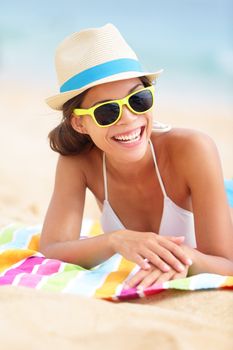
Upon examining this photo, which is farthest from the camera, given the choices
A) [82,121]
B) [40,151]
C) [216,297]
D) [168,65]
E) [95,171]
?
[168,65]

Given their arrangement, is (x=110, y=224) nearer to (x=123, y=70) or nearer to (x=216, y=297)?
(x=123, y=70)

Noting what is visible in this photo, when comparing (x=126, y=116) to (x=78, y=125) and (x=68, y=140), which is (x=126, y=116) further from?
(x=68, y=140)

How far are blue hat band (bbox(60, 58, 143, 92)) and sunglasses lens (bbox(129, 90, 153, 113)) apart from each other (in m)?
0.14

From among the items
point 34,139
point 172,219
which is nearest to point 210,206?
point 172,219

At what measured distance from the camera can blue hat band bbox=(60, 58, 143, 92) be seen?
2527 millimetres

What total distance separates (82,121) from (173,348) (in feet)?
4.42

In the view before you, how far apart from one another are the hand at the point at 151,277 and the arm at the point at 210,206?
0.69 feet

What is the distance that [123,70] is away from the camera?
100 inches

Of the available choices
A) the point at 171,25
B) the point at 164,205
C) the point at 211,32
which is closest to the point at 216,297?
the point at 164,205

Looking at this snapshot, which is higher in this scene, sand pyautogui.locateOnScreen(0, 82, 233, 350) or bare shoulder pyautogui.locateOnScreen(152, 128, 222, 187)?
bare shoulder pyautogui.locateOnScreen(152, 128, 222, 187)

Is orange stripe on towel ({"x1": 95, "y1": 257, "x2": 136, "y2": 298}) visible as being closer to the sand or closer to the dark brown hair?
the sand

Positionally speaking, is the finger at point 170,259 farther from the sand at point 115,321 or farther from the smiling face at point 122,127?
the smiling face at point 122,127

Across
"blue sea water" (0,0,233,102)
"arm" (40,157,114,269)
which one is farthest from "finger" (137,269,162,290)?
"blue sea water" (0,0,233,102)

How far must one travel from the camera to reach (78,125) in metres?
2.77
